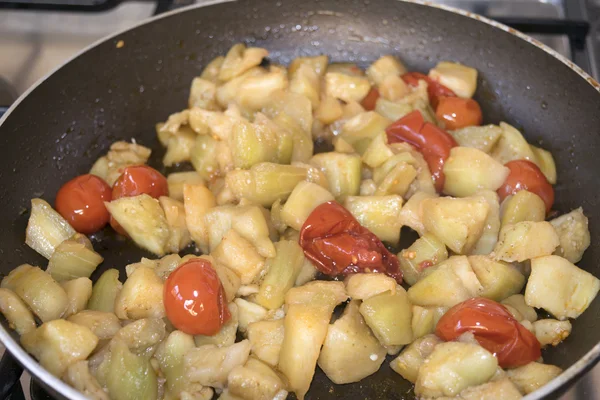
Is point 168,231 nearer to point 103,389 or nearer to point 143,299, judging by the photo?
point 143,299

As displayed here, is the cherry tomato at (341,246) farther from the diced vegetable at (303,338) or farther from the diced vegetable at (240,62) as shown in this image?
the diced vegetable at (240,62)

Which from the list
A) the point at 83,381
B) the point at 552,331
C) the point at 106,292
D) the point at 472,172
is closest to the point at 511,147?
the point at 472,172

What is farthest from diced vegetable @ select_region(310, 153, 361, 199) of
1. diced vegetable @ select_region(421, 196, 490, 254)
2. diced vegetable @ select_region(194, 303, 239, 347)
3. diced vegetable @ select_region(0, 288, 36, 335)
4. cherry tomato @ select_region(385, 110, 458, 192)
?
diced vegetable @ select_region(0, 288, 36, 335)

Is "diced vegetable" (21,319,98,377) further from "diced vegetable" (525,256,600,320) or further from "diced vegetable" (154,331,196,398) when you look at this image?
"diced vegetable" (525,256,600,320)

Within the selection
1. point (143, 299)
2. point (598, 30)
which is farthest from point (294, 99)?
point (598, 30)

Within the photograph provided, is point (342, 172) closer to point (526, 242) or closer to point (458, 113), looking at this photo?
point (458, 113)

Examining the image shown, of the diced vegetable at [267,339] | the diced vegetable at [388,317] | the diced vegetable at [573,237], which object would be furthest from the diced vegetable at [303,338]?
the diced vegetable at [573,237]
